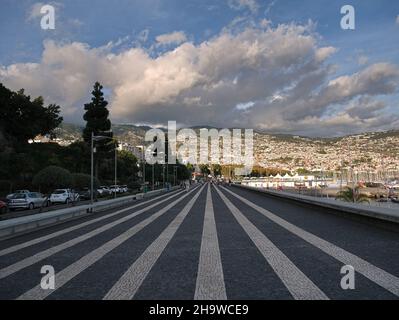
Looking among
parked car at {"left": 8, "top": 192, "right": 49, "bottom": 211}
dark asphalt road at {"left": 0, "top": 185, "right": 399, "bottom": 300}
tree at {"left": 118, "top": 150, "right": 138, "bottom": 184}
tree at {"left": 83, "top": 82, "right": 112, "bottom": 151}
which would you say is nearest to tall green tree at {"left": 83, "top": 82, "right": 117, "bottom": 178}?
tree at {"left": 83, "top": 82, "right": 112, "bottom": 151}

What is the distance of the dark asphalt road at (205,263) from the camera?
599cm

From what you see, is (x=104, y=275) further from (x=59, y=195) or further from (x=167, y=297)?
(x=59, y=195)

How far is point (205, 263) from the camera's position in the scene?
26.4 ft

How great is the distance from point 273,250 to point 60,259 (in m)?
4.92

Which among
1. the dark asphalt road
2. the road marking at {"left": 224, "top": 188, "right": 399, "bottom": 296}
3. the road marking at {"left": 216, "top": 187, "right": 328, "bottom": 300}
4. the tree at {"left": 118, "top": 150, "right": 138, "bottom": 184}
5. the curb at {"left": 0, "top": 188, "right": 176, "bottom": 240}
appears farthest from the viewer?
the tree at {"left": 118, "top": 150, "right": 138, "bottom": 184}

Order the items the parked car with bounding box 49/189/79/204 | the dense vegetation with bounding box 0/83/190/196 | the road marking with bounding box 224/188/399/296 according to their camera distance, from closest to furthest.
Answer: the road marking with bounding box 224/188/399/296 < the parked car with bounding box 49/189/79/204 < the dense vegetation with bounding box 0/83/190/196

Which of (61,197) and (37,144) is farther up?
(37,144)

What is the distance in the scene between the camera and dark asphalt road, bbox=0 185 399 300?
19.7 feet

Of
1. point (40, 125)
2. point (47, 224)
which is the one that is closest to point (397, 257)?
point (47, 224)

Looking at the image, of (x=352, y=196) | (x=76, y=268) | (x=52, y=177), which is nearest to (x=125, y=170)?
(x=52, y=177)

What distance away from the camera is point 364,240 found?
35.2ft

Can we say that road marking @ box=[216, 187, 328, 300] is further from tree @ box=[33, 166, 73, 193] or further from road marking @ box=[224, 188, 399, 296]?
tree @ box=[33, 166, 73, 193]

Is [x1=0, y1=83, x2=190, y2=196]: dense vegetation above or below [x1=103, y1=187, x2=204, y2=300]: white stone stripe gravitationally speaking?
above

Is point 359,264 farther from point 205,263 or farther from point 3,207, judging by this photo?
point 3,207
